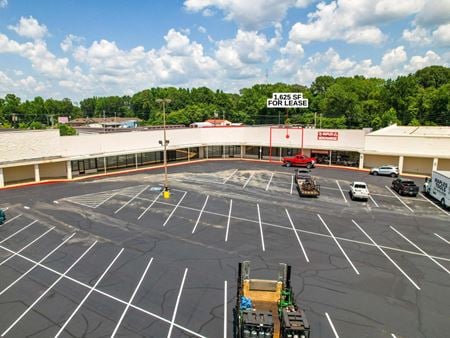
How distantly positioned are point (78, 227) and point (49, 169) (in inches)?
806

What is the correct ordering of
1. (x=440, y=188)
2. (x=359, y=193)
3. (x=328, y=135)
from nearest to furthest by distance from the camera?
(x=440, y=188)
(x=359, y=193)
(x=328, y=135)

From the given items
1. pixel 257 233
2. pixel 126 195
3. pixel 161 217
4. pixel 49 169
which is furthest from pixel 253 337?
pixel 49 169

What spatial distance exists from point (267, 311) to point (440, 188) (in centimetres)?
2655

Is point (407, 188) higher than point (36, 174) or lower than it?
lower

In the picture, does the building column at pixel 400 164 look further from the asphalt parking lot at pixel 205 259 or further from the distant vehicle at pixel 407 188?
the asphalt parking lot at pixel 205 259

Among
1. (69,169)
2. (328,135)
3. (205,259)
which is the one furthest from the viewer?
(328,135)

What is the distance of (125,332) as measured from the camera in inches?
542

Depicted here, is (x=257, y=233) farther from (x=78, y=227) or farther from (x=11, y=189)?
(x=11, y=189)

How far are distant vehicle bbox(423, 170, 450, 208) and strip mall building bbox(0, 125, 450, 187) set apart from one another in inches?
423

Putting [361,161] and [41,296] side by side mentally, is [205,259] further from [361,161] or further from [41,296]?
[361,161]

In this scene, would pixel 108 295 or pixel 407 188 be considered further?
pixel 407 188

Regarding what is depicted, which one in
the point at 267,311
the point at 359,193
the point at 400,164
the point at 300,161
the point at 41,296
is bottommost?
the point at 41,296

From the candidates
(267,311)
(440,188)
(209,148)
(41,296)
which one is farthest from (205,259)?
(209,148)

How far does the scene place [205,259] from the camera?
805 inches
